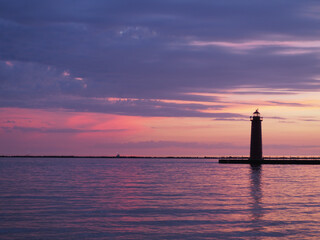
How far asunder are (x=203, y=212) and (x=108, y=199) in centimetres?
881

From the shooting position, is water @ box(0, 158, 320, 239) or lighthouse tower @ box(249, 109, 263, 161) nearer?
water @ box(0, 158, 320, 239)

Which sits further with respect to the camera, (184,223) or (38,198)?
(38,198)

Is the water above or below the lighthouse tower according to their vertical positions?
A: below

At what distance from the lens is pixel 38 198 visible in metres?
30.6

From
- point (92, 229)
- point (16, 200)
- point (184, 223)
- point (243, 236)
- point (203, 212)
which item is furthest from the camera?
point (16, 200)

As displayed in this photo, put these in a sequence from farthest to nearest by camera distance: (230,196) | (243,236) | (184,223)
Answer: (230,196)
(184,223)
(243,236)

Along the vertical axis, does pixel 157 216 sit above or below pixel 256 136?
below

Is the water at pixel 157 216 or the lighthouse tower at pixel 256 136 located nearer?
the water at pixel 157 216

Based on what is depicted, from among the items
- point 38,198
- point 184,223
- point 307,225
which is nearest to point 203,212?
point 184,223

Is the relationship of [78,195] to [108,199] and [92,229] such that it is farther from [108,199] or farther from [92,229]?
[92,229]

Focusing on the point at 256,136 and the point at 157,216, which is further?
the point at 256,136

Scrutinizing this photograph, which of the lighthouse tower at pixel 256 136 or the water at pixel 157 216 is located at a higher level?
the lighthouse tower at pixel 256 136

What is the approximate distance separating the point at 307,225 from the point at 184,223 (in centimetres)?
598

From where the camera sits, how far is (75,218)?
73.3 feet
